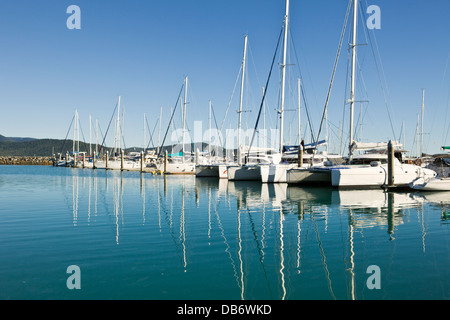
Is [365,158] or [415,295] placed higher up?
[365,158]

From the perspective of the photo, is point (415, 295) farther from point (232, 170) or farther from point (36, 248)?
point (232, 170)

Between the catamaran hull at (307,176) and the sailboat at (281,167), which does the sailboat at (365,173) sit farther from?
the sailboat at (281,167)

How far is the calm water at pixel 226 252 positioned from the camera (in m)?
6.48

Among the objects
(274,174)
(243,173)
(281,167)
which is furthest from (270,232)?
(243,173)

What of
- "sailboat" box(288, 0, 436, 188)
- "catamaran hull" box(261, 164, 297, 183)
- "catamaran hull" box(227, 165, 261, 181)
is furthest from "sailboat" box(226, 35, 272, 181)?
"sailboat" box(288, 0, 436, 188)

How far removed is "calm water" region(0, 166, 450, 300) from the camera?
21.3 feet

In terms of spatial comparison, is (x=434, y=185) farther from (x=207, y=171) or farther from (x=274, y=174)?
(x=207, y=171)

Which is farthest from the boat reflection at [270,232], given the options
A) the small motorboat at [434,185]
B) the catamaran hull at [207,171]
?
the catamaran hull at [207,171]

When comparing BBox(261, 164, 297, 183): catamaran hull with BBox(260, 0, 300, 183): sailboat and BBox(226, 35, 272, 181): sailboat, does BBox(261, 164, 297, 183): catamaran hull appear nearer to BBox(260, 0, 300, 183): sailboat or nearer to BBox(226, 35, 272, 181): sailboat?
BBox(260, 0, 300, 183): sailboat

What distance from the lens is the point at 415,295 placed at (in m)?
6.20

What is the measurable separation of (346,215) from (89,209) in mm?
11606

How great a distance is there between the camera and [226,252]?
9.09 m

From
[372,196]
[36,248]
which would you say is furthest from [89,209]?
[372,196]
